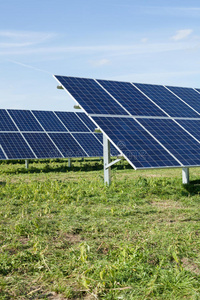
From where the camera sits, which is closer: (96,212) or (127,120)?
(96,212)

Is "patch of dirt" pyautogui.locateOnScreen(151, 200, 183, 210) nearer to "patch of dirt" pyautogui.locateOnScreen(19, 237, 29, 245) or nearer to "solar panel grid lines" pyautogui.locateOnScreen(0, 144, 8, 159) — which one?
"patch of dirt" pyautogui.locateOnScreen(19, 237, 29, 245)

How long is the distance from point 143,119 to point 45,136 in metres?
11.4

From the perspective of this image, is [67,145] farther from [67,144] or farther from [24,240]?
[24,240]

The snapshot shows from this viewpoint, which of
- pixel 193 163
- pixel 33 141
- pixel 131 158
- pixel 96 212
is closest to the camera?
pixel 96 212

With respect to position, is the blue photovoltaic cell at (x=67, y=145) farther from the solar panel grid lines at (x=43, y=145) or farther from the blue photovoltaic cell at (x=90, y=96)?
the blue photovoltaic cell at (x=90, y=96)

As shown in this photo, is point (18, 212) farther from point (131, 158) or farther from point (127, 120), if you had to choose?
point (127, 120)

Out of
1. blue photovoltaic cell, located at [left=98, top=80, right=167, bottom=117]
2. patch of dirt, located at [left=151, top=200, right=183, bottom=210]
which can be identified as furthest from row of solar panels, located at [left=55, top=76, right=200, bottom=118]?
patch of dirt, located at [left=151, top=200, right=183, bottom=210]

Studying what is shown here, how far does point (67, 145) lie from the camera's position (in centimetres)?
2292

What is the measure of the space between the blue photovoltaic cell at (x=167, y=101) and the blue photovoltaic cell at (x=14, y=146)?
7956 mm

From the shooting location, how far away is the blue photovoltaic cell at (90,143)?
22.8 meters

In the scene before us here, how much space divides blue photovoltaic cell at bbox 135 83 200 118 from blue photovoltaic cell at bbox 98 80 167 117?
0.47 m

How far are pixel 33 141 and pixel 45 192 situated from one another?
35.5ft

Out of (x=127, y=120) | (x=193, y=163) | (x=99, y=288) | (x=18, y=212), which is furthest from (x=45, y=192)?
(x=99, y=288)

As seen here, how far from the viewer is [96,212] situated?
9.21 metres
